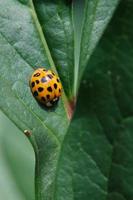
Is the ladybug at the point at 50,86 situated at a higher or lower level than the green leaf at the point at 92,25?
lower

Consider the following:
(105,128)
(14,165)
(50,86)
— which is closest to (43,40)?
(50,86)

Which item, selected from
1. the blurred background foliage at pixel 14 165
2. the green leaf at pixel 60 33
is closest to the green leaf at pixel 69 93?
the green leaf at pixel 60 33

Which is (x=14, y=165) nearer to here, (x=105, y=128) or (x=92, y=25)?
(x=92, y=25)

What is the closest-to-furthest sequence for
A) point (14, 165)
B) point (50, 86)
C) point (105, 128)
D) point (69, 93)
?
point (105, 128) → point (69, 93) → point (50, 86) → point (14, 165)

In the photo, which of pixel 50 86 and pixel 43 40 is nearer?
pixel 43 40

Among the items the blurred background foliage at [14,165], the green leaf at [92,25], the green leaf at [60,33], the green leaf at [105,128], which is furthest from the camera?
the blurred background foliage at [14,165]

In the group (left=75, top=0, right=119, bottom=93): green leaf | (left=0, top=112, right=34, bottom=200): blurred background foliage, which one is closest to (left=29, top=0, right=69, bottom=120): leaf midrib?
(left=75, top=0, right=119, bottom=93): green leaf

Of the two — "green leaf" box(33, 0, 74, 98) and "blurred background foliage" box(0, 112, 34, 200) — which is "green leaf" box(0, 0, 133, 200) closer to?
"green leaf" box(33, 0, 74, 98)

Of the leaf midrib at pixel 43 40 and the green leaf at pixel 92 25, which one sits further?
the leaf midrib at pixel 43 40

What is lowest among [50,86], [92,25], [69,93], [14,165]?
[14,165]

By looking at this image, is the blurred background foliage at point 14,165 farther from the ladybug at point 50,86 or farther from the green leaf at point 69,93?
the green leaf at point 69,93
